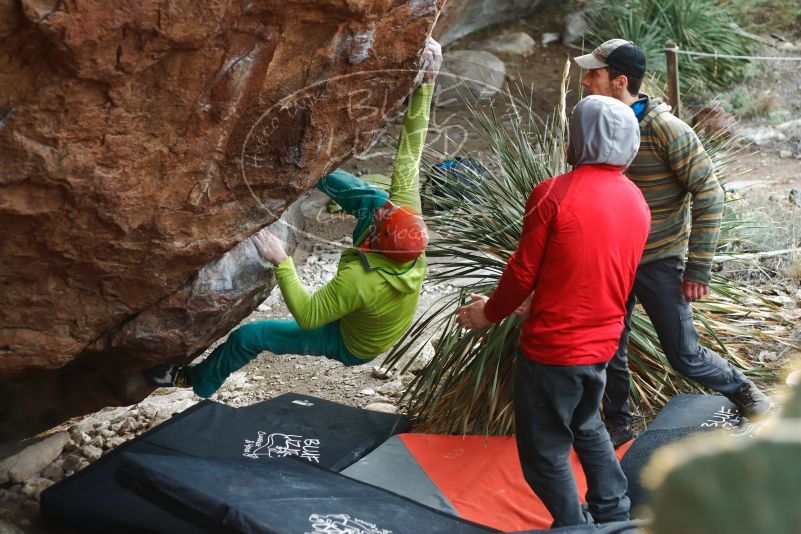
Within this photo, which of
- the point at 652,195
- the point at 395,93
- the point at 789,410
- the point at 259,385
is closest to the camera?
the point at 789,410

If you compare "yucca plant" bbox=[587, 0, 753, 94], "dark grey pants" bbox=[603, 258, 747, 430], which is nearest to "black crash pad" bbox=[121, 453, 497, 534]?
"dark grey pants" bbox=[603, 258, 747, 430]

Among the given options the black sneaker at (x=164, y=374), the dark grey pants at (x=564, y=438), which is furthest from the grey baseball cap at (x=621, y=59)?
the black sneaker at (x=164, y=374)

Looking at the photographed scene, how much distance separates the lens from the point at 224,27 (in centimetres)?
290

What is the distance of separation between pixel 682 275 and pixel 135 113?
2199 mm

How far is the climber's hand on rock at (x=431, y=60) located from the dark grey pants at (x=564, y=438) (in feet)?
3.76

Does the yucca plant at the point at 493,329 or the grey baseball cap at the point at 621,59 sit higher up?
the grey baseball cap at the point at 621,59

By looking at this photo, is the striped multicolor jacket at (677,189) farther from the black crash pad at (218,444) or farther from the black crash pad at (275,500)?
the black crash pad at (218,444)

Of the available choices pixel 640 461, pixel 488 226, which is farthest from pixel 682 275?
pixel 488 226

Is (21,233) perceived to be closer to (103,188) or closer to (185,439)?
(103,188)

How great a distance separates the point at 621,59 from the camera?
145 inches

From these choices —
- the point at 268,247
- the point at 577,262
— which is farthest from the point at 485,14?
the point at 577,262

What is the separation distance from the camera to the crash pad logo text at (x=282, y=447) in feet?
14.1

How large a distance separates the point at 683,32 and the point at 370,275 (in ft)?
27.4

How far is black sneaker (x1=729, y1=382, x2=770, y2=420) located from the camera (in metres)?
4.02
